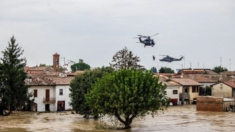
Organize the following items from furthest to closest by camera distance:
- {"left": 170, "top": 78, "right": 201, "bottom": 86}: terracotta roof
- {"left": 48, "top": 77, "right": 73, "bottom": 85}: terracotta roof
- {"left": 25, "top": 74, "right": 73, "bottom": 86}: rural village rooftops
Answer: {"left": 170, "top": 78, "right": 201, "bottom": 86}: terracotta roof → {"left": 48, "top": 77, "right": 73, "bottom": 85}: terracotta roof → {"left": 25, "top": 74, "right": 73, "bottom": 86}: rural village rooftops

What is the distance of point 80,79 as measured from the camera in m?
61.3

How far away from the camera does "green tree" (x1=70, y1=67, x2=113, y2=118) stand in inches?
2331

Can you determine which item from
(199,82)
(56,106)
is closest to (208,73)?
(199,82)

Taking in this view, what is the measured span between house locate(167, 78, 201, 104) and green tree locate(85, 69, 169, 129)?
46977 millimetres

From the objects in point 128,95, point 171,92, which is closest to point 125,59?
point 171,92

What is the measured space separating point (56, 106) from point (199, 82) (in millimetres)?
38461

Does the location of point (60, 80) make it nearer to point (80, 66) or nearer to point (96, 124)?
point (96, 124)

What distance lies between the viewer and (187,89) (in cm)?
9469

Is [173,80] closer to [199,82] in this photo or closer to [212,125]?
[199,82]

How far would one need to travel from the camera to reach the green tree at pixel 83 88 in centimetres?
5922

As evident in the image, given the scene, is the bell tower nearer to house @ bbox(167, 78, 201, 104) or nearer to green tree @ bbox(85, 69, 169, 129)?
house @ bbox(167, 78, 201, 104)

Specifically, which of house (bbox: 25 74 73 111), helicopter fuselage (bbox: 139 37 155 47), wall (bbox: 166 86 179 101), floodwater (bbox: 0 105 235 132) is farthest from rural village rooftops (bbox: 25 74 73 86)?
wall (bbox: 166 86 179 101)

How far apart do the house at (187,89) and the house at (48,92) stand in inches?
1015

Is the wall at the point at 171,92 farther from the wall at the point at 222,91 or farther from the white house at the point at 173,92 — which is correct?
the wall at the point at 222,91
